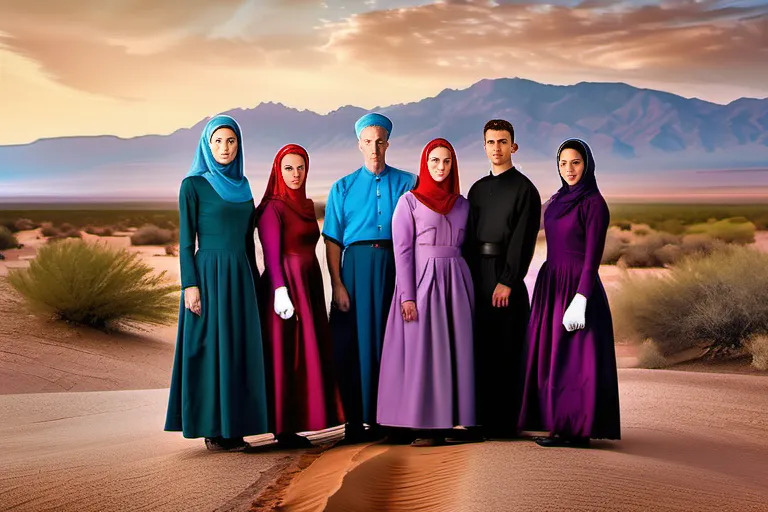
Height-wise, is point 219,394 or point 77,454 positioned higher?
point 219,394

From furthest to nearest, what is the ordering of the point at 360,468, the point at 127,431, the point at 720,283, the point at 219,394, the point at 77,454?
the point at 720,283 → the point at 127,431 → the point at 77,454 → the point at 219,394 → the point at 360,468

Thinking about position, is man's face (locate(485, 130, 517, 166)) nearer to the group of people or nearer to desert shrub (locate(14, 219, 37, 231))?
the group of people

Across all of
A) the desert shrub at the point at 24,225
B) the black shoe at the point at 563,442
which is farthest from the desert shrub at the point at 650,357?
the desert shrub at the point at 24,225

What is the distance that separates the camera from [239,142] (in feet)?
25.1

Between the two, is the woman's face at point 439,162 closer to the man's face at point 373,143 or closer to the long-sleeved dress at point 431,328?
the long-sleeved dress at point 431,328

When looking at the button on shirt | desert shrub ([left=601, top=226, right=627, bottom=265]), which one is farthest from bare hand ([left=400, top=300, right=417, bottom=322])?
desert shrub ([left=601, top=226, right=627, bottom=265])

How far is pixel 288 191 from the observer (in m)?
7.66

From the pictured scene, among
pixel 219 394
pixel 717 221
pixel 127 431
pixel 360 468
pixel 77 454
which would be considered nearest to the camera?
pixel 360 468

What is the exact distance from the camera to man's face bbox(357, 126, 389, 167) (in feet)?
25.8

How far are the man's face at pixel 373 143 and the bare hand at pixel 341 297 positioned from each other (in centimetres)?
93

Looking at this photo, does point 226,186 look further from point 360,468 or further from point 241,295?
point 360,468

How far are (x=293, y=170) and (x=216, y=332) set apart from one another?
125cm

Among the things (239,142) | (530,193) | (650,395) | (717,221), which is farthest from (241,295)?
(717,221)

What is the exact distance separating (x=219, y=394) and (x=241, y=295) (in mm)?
703
